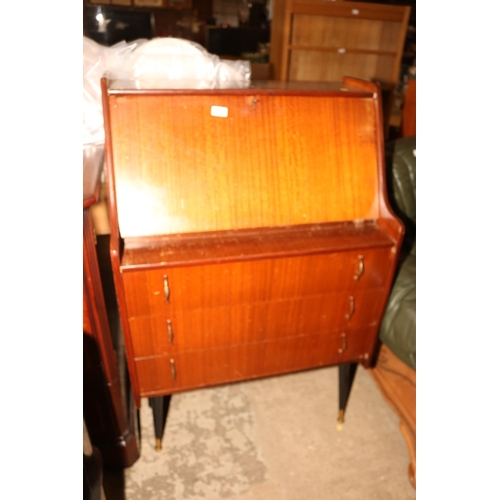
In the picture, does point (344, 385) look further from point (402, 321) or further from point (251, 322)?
point (251, 322)

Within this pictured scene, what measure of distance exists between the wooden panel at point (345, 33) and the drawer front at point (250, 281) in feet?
6.18

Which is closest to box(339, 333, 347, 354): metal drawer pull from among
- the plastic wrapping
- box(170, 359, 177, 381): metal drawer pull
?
→ box(170, 359, 177, 381): metal drawer pull

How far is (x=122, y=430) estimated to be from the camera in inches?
60.1

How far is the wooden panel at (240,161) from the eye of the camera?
1229 mm

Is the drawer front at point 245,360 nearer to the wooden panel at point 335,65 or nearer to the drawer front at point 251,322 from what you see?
the drawer front at point 251,322

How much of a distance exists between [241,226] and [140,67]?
2.40 ft

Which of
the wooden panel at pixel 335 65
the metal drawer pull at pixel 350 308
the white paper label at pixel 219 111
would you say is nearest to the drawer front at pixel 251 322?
the metal drawer pull at pixel 350 308

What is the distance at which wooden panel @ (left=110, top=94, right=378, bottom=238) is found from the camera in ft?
4.03

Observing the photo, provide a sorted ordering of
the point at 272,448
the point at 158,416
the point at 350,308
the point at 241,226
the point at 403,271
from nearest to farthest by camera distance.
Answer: the point at 241,226 → the point at 350,308 → the point at 158,416 → the point at 272,448 → the point at 403,271

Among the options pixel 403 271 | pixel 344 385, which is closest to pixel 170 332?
pixel 344 385

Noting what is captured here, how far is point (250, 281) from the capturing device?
129 centimetres
